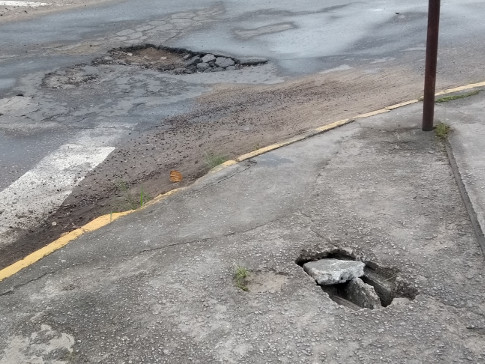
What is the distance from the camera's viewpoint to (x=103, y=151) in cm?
706

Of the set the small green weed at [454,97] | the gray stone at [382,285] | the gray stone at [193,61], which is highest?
the gray stone at [193,61]

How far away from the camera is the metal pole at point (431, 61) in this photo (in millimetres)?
5574

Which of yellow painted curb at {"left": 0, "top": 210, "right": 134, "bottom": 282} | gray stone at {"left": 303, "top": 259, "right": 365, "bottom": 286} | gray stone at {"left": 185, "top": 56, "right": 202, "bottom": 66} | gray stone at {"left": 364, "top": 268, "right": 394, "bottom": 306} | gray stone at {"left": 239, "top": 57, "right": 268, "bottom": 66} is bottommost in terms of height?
gray stone at {"left": 364, "top": 268, "right": 394, "bottom": 306}

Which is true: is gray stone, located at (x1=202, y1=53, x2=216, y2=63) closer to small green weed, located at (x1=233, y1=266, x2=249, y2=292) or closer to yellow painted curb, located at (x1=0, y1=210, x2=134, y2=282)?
yellow painted curb, located at (x1=0, y1=210, x2=134, y2=282)

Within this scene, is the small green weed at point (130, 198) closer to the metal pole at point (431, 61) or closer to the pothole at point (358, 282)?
the pothole at point (358, 282)

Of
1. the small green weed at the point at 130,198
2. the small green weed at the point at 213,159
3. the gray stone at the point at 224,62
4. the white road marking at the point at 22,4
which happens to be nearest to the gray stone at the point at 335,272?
the small green weed at the point at 130,198

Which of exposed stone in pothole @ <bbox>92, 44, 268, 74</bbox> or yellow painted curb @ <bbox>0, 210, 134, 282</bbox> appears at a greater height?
exposed stone in pothole @ <bbox>92, 44, 268, 74</bbox>

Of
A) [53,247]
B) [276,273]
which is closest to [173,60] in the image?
[53,247]

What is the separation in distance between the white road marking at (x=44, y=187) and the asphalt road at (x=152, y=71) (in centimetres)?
1

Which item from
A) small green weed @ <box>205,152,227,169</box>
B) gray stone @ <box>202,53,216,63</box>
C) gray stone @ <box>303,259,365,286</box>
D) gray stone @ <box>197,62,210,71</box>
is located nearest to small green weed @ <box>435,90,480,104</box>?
small green weed @ <box>205,152,227,169</box>

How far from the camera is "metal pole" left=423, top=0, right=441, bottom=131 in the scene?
5.57 m

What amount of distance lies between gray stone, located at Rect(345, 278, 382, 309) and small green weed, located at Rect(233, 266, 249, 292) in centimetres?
69

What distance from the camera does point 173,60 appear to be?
10094 mm

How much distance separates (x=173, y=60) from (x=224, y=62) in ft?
3.15
